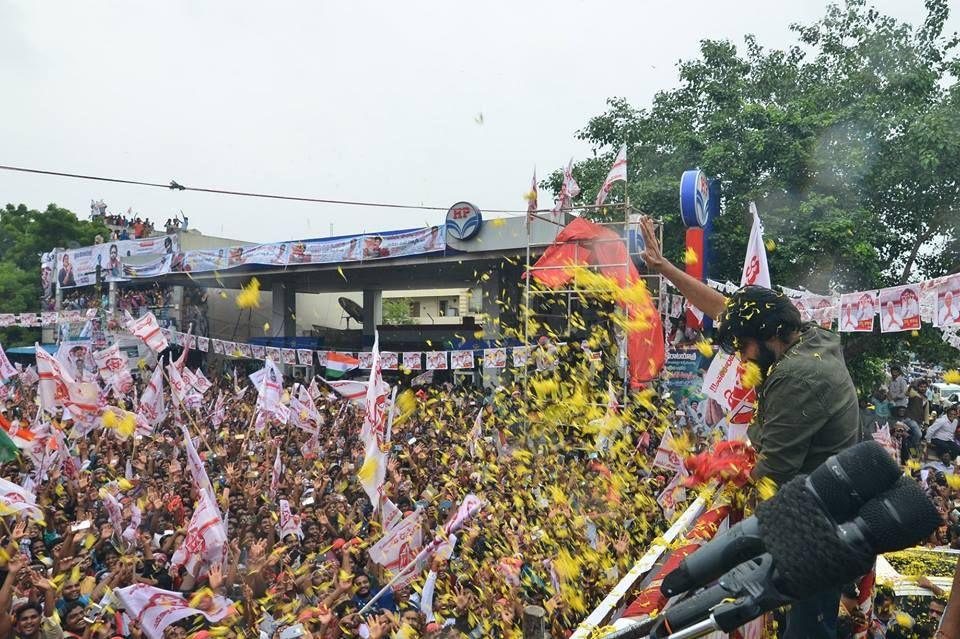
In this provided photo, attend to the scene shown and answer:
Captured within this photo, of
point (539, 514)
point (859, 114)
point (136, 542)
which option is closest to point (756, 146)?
point (859, 114)

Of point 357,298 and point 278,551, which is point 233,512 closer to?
point 278,551

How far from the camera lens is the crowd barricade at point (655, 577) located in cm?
184

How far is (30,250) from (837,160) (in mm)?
38614

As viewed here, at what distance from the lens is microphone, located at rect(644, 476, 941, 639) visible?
1.13 m

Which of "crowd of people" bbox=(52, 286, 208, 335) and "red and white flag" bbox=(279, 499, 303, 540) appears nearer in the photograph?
"red and white flag" bbox=(279, 499, 303, 540)

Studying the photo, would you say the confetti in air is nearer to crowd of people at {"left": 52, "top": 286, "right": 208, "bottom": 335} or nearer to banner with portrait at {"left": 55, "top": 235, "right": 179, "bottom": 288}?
crowd of people at {"left": 52, "top": 286, "right": 208, "bottom": 335}

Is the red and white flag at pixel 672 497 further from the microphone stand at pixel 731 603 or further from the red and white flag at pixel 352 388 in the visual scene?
the red and white flag at pixel 352 388

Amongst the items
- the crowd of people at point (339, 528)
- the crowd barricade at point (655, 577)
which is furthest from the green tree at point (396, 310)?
the crowd barricade at point (655, 577)

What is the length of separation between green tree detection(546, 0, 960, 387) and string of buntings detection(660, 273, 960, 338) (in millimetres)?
3896

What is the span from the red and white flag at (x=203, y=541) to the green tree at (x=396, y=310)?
38497 millimetres

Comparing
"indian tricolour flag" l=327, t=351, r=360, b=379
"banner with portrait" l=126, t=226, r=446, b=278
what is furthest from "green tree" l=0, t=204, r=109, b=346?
"indian tricolour flag" l=327, t=351, r=360, b=379

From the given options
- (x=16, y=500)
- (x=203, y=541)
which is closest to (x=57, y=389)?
(x=16, y=500)

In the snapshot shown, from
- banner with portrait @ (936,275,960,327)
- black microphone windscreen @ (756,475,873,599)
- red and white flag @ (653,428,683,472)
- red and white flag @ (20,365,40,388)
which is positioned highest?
banner with portrait @ (936,275,960,327)

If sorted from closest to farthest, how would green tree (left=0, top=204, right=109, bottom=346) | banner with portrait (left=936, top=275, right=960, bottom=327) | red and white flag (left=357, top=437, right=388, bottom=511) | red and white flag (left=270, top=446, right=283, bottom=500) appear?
red and white flag (left=357, top=437, right=388, bottom=511), banner with portrait (left=936, top=275, right=960, bottom=327), red and white flag (left=270, top=446, right=283, bottom=500), green tree (left=0, top=204, right=109, bottom=346)
